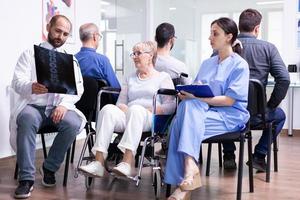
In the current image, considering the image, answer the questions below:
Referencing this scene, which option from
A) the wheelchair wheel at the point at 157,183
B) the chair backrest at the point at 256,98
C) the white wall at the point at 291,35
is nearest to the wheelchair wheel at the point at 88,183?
the wheelchair wheel at the point at 157,183

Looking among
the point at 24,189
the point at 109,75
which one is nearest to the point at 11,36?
the point at 109,75

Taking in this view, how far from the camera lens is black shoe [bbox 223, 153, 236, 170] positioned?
339 cm

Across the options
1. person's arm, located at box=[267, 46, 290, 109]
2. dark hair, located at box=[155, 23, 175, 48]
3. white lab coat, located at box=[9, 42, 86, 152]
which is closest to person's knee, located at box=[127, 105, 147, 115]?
white lab coat, located at box=[9, 42, 86, 152]

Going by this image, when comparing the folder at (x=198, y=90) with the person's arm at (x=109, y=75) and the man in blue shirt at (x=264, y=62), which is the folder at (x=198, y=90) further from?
the person's arm at (x=109, y=75)

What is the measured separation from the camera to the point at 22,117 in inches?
102

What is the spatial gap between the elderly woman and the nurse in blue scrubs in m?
0.24

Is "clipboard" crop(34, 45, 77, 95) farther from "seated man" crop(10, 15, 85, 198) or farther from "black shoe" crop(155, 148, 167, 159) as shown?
"black shoe" crop(155, 148, 167, 159)

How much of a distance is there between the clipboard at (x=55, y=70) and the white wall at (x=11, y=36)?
3.64 feet

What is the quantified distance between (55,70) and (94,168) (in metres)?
0.69

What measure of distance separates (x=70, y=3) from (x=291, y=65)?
2972 millimetres

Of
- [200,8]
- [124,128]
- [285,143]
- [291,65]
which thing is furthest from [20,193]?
[200,8]

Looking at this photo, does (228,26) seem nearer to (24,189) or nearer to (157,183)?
(157,183)

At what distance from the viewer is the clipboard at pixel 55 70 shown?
2.52m

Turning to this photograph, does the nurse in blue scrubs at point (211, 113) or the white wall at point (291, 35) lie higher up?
the white wall at point (291, 35)
